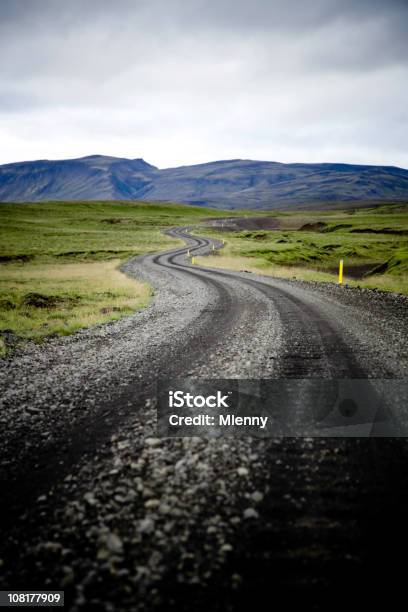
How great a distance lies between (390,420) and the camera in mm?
5531

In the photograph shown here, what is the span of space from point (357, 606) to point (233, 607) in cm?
98

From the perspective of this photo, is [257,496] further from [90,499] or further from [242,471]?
[90,499]

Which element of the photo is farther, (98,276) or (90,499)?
(98,276)

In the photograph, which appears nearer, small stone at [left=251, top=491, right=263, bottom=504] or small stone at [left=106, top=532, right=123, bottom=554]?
small stone at [left=106, top=532, right=123, bottom=554]

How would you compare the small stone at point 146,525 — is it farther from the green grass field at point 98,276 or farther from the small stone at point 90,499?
the green grass field at point 98,276

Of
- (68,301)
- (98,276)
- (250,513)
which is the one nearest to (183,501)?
(250,513)

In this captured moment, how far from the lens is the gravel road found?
3.01 meters

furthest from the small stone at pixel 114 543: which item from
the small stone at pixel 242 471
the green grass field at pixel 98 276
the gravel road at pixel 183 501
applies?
the green grass field at pixel 98 276

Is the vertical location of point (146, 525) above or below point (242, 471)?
below

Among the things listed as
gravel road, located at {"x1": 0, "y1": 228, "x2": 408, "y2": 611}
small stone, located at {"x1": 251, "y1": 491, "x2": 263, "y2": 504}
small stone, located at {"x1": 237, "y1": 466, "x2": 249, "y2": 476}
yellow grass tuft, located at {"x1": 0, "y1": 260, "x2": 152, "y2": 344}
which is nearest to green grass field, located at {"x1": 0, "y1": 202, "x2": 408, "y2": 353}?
yellow grass tuft, located at {"x1": 0, "y1": 260, "x2": 152, "y2": 344}

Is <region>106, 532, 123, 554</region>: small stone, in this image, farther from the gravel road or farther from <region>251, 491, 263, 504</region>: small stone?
<region>251, 491, 263, 504</region>: small stone

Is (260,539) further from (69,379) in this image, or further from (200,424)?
(69,379)

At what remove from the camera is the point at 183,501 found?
4.04m

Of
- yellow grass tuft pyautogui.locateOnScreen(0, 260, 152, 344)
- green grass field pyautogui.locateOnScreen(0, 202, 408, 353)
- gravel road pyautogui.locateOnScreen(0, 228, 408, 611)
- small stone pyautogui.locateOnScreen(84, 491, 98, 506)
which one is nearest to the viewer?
gravel road pyautogui.locateOnScreen(0, 228, 408, 611)
